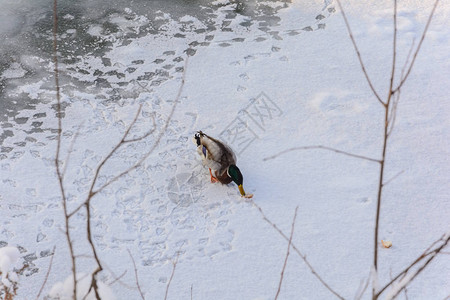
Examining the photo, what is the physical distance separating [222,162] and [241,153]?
51 centimetres

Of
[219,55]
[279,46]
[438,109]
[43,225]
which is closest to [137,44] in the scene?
[219,55]

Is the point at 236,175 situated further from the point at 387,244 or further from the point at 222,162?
the point at 387,244

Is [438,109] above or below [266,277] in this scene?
above

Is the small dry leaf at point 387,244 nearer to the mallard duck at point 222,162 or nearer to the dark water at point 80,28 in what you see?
the mallard duck at point 222,162

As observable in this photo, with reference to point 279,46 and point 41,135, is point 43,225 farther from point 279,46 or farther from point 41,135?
point 279,46

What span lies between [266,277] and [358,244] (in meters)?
0.78

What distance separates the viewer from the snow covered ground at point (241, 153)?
4461 mm

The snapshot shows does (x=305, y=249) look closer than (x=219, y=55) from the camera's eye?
Yes

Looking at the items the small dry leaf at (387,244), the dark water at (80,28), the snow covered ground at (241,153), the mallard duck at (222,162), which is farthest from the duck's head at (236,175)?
the dark water at (80,28)

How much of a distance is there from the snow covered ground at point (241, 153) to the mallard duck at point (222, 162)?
0.52 ft

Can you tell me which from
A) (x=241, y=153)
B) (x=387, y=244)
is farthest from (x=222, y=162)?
(x=387, y=244)

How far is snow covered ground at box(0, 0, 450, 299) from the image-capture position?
4461 millimetres

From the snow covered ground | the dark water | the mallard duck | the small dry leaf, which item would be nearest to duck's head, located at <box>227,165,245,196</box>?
the mallard duck

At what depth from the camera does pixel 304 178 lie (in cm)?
516
